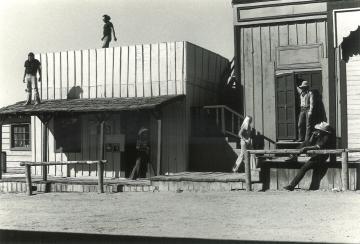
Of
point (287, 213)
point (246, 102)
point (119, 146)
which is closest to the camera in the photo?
point (287, 213)

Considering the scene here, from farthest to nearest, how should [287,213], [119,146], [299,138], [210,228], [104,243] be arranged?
[119,146] → [299,138] → [287,213] → [210,228] → [104,243]

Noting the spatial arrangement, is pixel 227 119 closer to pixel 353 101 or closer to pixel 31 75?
pixel 353 101

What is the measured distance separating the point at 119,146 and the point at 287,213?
8999mm

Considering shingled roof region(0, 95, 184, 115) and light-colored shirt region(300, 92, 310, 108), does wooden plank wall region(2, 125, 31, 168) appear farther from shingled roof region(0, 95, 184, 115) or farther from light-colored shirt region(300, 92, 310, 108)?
light-colored shirt region(300, 92, 310, 108)

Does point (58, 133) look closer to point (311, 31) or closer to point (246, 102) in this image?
point (246, 102)

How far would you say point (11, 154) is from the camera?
23016 millimetres

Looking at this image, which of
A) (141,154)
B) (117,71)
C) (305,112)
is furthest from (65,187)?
(305,112)

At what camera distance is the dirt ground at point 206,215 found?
868 centimetres

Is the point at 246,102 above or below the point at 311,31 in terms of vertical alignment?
below

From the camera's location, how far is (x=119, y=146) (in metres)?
18.4

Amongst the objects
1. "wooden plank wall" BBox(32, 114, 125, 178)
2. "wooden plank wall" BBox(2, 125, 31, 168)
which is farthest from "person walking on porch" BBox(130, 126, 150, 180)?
"wooden plank wall" BBox(2, 125, 31, 168)

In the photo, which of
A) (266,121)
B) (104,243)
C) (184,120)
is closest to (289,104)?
(266,121)

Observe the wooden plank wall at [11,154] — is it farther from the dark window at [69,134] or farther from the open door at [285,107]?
the open door at [285,107]

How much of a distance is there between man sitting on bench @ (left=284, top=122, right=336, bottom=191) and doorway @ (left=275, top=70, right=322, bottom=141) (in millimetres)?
2648
